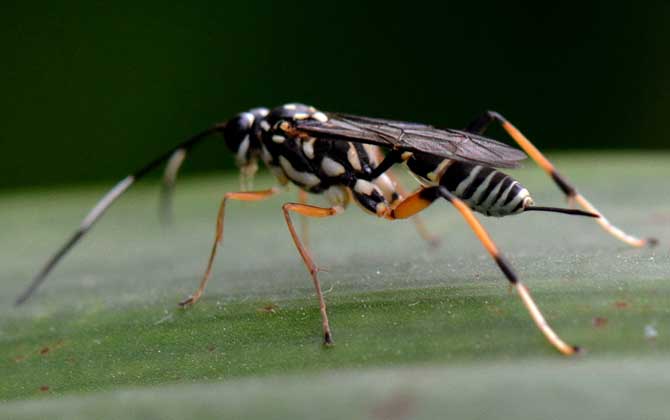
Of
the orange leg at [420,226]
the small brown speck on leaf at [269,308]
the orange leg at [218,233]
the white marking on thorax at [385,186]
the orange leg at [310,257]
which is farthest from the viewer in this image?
the orange leg at [420,226]

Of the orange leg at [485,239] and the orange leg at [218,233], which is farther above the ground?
the orange leg at [485,239]

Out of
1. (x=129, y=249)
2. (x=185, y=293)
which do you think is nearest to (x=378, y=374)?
(x=185, y=293)

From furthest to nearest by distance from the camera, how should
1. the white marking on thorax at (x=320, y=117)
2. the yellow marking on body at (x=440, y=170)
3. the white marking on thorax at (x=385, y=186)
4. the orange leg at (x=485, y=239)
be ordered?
the white marking on thorax at (x=385, y=186) < the white marking on thorax at (x=320, y=117) < the yellow marking on body at (x=440, y=170) < the orange leg at (x=485, y=239)

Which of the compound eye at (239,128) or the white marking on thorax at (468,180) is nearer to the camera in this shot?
the white marking on thorax at (468,180)

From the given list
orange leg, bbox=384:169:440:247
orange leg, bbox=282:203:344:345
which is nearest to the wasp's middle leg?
orange leg, bbox=384:169:440:247

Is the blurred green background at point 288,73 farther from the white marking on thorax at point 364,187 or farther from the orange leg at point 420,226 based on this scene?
the white marking on thorax at point 364,187

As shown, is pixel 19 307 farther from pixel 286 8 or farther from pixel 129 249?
pixel 286 8

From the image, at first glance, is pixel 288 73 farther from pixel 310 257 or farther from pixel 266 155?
pixel 310 257

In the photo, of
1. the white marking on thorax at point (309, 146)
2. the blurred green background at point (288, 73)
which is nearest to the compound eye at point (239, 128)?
the white marking on thorax at point (309, 146)
